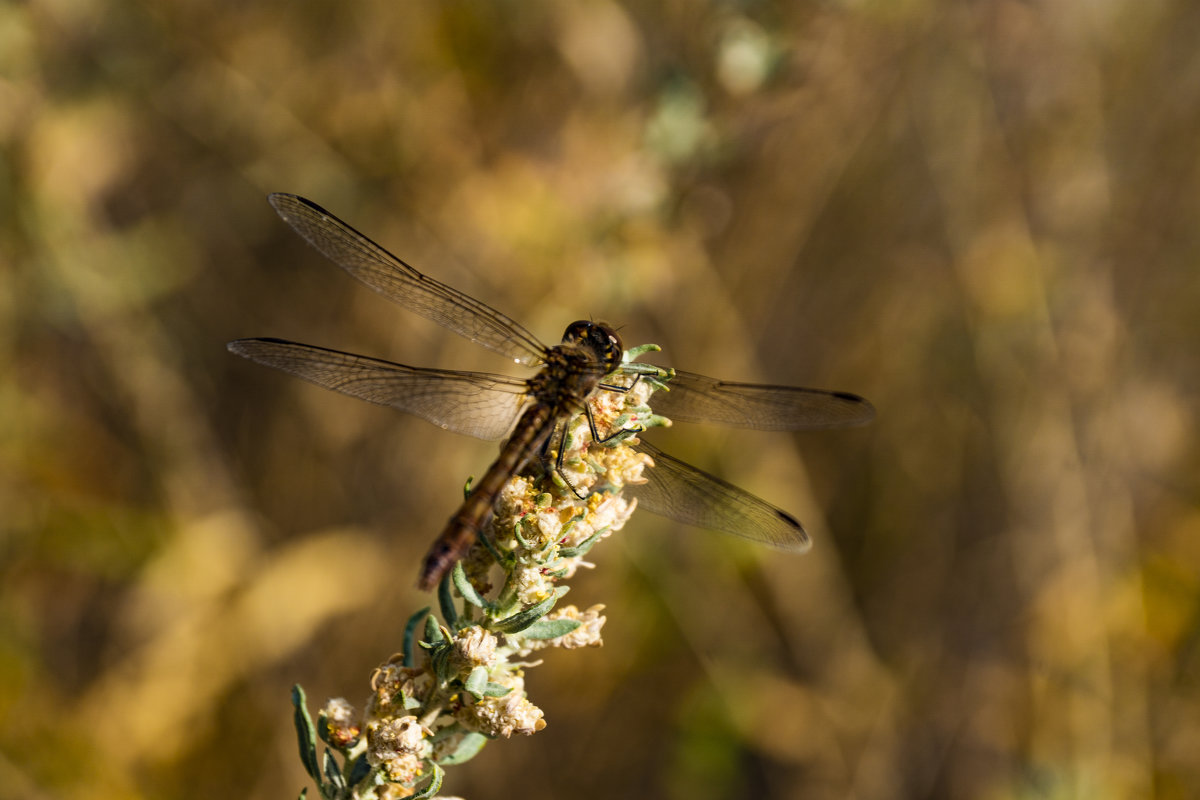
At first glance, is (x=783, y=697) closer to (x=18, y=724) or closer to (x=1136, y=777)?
(x=1136, y=777)

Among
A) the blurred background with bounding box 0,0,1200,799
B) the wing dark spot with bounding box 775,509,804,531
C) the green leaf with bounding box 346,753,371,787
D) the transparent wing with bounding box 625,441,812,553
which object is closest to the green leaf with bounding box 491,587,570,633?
the green leaf with bounding box 346,753,371,787

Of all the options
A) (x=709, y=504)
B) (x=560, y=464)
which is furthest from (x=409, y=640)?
(x=709, y=504)

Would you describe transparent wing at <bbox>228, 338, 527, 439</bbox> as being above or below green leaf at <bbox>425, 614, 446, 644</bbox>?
above

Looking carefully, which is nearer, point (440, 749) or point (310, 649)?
point (440, 749)

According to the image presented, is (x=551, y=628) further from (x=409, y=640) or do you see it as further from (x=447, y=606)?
(x=409, y=640)

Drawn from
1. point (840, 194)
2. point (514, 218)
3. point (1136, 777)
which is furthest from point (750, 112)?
point (1136, 777)

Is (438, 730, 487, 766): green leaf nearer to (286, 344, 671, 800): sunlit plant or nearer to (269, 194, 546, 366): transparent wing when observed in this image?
(286, 344, 671, 800): sunlit plant

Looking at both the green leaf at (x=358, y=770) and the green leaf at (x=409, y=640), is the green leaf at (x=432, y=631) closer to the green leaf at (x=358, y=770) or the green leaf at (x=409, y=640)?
the green leaf at (x=409, y=640)
